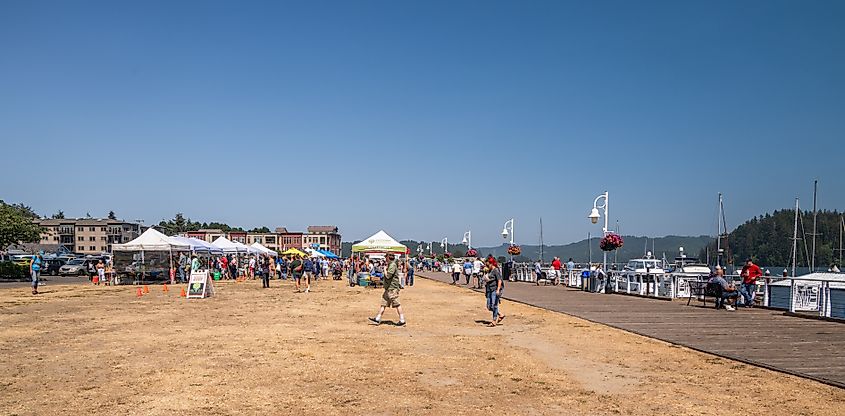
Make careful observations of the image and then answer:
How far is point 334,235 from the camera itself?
600 feet

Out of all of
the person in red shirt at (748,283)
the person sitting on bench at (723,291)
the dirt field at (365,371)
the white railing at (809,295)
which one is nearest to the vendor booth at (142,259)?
the dirt field at (365,371)

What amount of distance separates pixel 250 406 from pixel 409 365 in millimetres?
3268

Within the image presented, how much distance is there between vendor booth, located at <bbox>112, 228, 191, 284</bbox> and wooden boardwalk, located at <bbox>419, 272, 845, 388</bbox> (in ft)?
68.4

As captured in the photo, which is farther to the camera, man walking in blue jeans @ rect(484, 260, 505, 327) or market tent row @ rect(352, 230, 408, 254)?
market tent row @ rect(352, 230, 408, 254)

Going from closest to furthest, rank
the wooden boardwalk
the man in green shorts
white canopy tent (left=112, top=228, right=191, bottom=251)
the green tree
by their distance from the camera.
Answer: the wooden boardwalk < the man in green shorts < white canopy tent (left=112, top=228, right=191, bottom=251) < the green tree

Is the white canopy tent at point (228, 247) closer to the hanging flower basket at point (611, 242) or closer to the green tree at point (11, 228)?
the green tree at point (11, 228)

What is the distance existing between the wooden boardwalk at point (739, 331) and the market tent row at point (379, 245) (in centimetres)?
1905

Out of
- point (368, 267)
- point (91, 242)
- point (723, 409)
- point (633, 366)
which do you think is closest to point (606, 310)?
point (633, 366)

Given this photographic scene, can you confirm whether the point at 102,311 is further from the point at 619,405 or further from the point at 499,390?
the point at 619,405

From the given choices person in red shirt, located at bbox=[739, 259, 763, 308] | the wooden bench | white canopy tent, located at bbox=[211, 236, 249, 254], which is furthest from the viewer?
white canopy tent, located at bbox=[211, 236, 249, 254]

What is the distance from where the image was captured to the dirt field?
25.0 ft

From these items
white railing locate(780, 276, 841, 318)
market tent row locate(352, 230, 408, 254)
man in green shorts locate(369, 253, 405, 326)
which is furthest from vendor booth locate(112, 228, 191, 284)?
white railing locate(780, 276, 841, 318)

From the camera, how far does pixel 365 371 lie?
32.0ft

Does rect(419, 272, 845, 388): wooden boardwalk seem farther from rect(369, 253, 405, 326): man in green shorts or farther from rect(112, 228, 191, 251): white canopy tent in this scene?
rect(112, 228, 191, 251): white canopy tent
